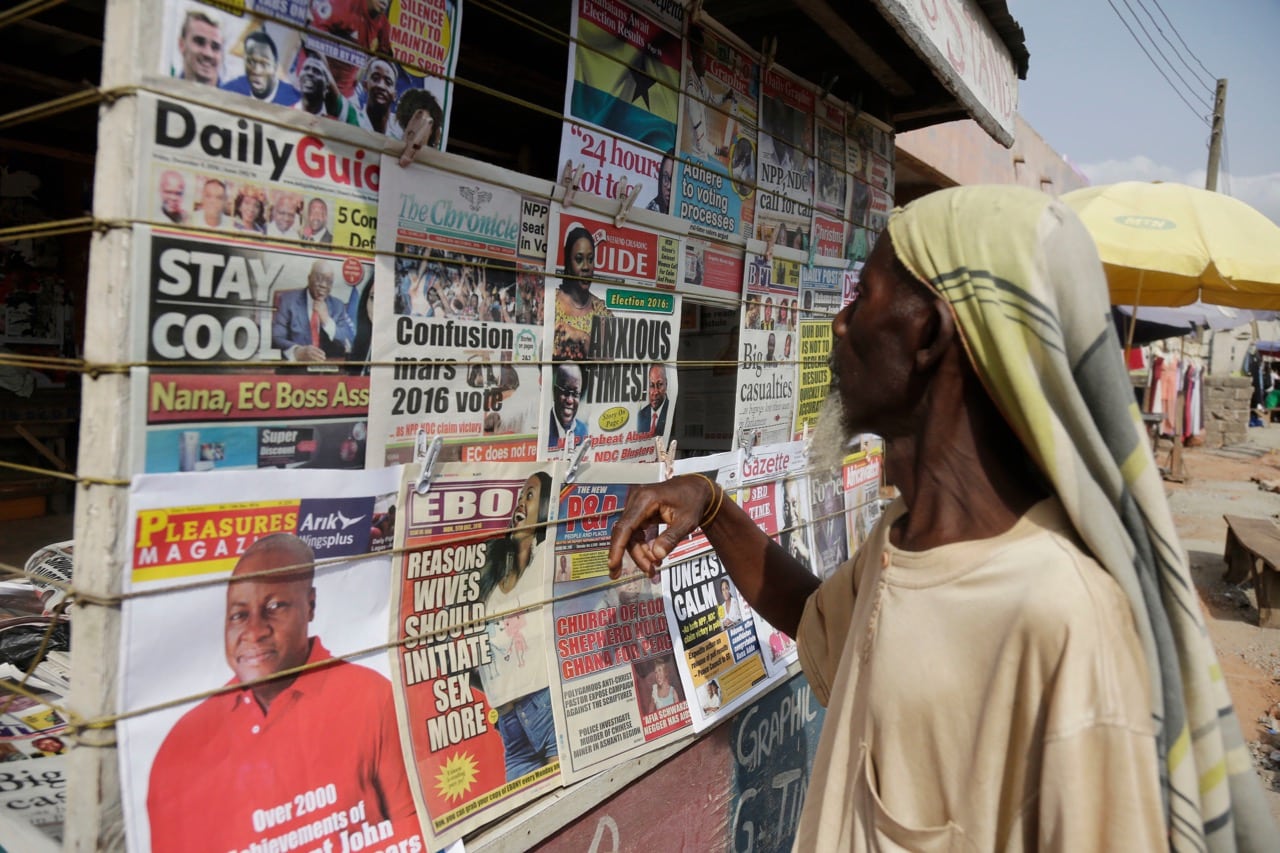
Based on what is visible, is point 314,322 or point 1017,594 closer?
point 1017,594

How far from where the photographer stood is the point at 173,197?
1000 millimetres

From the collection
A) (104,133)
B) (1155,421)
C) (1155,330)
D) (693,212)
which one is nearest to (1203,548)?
(1155,330)

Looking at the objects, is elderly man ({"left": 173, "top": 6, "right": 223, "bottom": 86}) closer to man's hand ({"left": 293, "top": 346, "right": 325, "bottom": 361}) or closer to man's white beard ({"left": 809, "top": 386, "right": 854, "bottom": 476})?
man's hand ({"left": 293, "top": 346, "right": 325, "bottom": 361})

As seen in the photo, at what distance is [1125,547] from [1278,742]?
4.90m

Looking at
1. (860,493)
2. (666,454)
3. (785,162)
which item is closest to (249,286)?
(666,454)

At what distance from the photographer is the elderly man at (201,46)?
998 millimetres

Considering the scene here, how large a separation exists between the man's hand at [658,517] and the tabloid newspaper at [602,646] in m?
0.25

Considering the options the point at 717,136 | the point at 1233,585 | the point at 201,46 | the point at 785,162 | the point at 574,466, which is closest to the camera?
the point at 201,46

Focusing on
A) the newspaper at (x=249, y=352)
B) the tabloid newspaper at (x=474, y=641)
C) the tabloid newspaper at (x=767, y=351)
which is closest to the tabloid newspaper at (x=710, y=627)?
the tabloid newspaper at (x=767, y=351)

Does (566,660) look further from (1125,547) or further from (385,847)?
(1125,547)

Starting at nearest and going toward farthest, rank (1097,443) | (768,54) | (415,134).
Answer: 1. (1097,443)
2. (415,134)
3. (768,54)

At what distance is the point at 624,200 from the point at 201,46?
88 cm

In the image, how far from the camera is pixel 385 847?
1.25 m

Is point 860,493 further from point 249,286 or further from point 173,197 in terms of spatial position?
point 173,197
